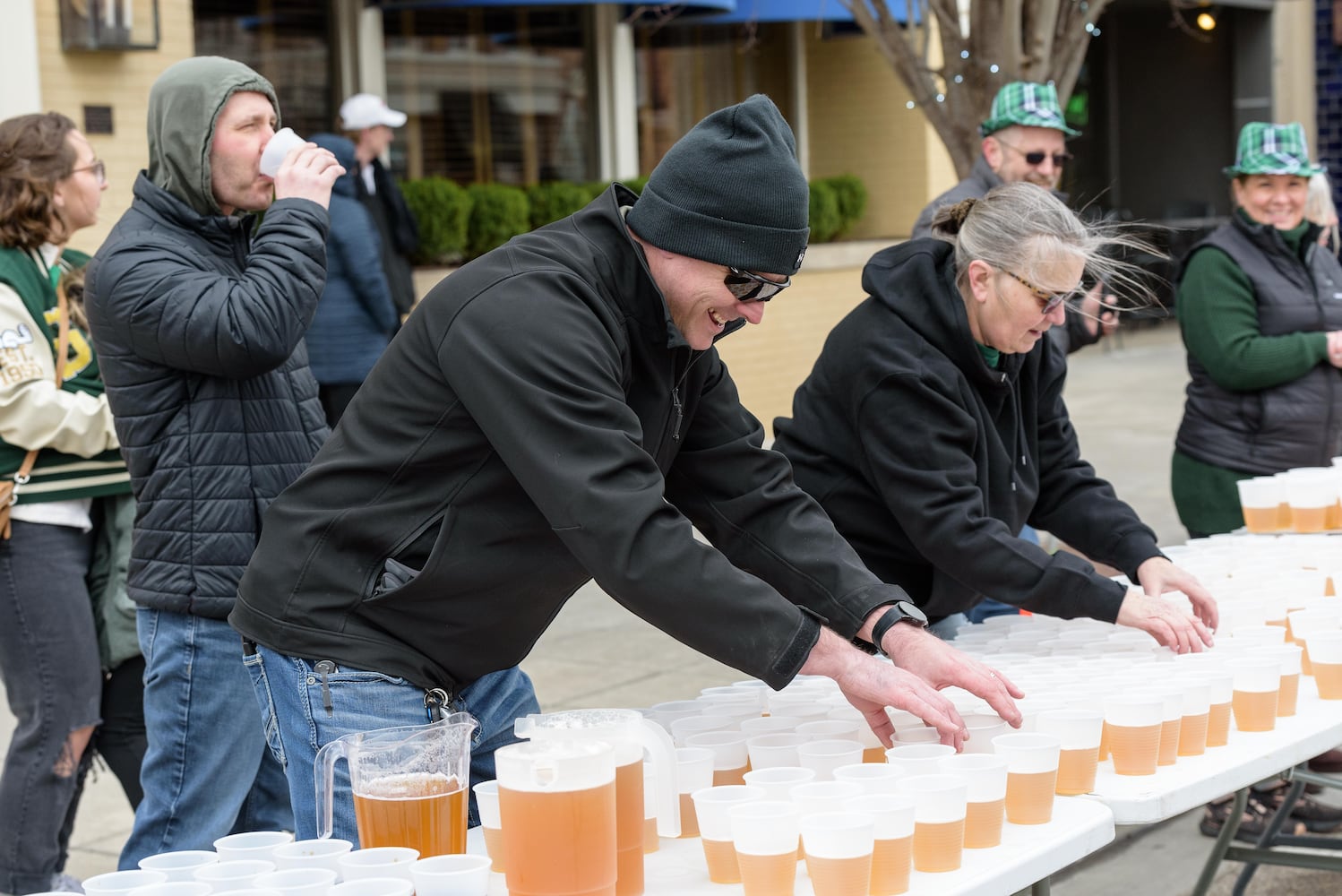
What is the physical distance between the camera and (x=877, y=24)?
6.66m

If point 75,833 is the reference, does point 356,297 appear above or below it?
above

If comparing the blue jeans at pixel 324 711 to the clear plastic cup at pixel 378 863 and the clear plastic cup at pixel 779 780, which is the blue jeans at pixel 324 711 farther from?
the clear plastic cup at pixel 779 780

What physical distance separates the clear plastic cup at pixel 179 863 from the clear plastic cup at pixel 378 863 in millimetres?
190

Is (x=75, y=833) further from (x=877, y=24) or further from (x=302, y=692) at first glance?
(x=877, y=24)

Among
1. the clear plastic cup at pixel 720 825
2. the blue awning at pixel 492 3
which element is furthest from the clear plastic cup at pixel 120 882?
the blue awning at pixel 492 3

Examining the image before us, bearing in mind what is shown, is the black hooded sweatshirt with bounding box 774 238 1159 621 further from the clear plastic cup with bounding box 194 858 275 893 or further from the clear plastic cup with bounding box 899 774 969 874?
the clear plastic cup with bounding box 194 858 275 893

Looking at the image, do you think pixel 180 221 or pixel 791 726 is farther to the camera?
pixel 180 221

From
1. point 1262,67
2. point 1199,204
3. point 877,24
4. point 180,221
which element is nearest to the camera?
point 180,221

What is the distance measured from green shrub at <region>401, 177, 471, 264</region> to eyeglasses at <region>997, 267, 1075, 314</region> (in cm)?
704

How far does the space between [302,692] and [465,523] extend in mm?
415

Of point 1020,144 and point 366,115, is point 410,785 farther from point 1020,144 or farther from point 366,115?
point 366,115

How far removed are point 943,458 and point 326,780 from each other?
1631 mm

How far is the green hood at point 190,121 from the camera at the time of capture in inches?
136

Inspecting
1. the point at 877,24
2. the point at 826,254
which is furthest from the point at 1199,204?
the point at 877,24
